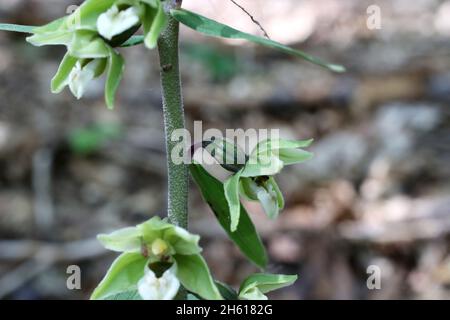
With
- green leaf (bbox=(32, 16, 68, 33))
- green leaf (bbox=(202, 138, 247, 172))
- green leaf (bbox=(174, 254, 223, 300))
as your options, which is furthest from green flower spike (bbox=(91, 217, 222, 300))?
green leaf (bbox=(32, 16, 68, 33))

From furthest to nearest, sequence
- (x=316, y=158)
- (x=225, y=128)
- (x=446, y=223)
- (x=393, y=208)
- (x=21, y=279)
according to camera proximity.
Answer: (x=225, y=128)
(x=316, y=158)
(x=393, y=208)
(x=446, y=223)
(x=21, y=279)

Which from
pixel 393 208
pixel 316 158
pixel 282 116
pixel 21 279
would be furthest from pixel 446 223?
pixel 21 279

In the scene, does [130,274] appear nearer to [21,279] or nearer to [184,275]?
[184,275]

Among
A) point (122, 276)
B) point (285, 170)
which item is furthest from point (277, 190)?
point (285, 170)

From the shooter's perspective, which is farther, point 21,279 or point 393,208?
point 393,208

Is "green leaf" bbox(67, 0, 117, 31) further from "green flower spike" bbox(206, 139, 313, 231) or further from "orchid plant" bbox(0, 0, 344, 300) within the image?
"green flower spike" bbox(206, 139, 313, 231)

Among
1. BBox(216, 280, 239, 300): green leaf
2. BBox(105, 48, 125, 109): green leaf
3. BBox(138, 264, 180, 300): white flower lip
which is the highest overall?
BBox(105, 48, 125, 109): green leaf
